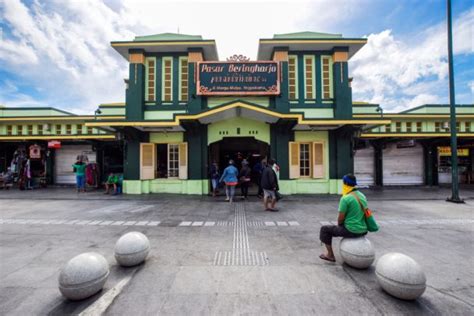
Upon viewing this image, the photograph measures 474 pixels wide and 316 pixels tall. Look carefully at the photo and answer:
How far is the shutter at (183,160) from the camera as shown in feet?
37.4

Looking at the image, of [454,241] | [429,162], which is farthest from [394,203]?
[429,162]

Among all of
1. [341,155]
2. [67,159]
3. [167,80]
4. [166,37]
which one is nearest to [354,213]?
[341,155]

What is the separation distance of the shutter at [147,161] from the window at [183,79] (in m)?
3.46

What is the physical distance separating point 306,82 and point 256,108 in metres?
4.25

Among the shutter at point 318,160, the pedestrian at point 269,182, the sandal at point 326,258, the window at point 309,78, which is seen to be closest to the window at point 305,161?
the shutter at point 318,160

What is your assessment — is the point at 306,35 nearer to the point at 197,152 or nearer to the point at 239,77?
the point at 239,77

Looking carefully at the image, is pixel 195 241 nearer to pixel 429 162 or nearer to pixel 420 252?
pixel 420 252

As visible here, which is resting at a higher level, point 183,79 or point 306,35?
point 306,35

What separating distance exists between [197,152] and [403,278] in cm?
992

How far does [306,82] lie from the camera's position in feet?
38.4

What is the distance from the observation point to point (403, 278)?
2.66 metres

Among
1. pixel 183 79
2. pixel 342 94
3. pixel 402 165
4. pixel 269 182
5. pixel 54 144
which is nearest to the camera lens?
pixel 269 182

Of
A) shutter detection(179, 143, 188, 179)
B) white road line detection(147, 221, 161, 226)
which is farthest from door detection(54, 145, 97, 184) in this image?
white road line detection(147, 221, 161, 226)

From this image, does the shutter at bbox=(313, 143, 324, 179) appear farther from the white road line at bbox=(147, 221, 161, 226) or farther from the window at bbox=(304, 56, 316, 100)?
the white road line at bbox=(147, 221, 161, 226)
